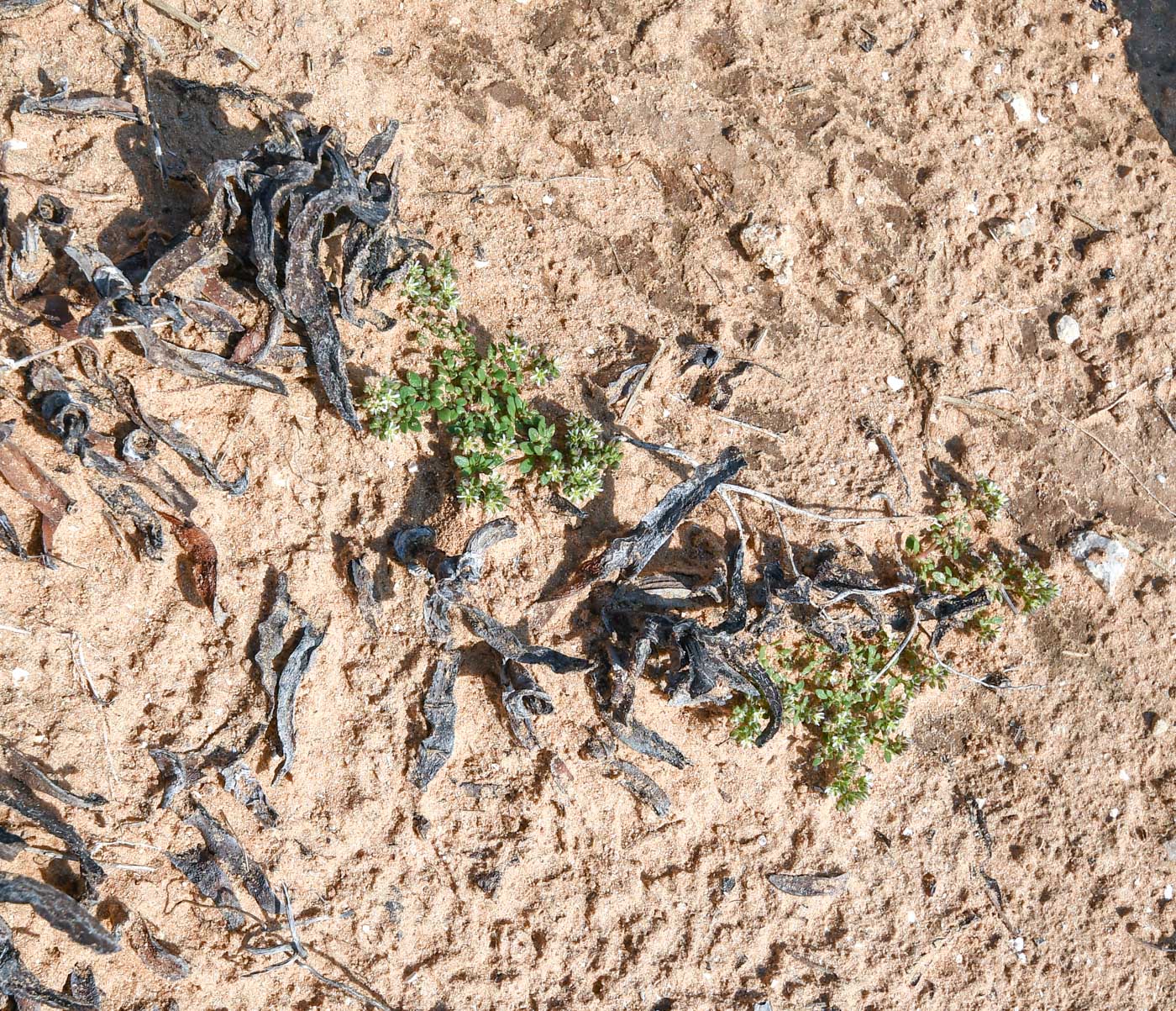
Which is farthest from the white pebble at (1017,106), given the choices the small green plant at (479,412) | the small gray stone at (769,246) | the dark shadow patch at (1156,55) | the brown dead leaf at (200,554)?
the brown dead leaf at (200,554)

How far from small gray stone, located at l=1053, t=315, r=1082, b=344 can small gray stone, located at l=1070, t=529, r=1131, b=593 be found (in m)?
0.96

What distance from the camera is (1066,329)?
417cm

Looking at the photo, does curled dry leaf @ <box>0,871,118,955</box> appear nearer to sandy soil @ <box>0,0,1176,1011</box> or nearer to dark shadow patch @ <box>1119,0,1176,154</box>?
sandy soil @ <box>0,0,1176,1011</box>

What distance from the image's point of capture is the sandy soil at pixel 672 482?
3189mm

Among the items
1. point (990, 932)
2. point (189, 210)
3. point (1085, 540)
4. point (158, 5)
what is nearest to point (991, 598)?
point (1085, 540)

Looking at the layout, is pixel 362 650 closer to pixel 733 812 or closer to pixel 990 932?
pixel 733 812

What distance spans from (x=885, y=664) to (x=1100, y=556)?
51.4 inches

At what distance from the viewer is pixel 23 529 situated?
3.04m

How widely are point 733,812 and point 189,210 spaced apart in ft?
10.9

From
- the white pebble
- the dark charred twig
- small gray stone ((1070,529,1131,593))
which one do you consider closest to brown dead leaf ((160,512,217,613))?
the dark charred twig

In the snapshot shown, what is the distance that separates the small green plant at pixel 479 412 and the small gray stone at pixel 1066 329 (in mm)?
2370

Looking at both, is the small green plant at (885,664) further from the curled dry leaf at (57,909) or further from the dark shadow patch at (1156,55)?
the curled dry leaf at (57,909)

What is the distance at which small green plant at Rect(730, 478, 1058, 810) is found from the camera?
3641 mm

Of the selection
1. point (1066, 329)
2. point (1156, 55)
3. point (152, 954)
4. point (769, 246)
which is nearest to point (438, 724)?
point (152, 954)
